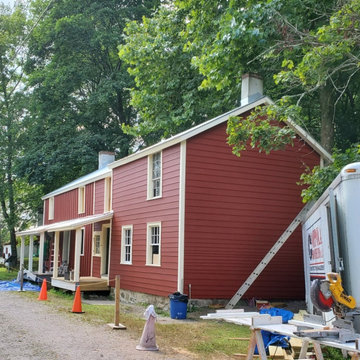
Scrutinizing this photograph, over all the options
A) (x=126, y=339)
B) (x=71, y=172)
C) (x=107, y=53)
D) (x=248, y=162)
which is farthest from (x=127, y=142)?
(x=126, y=339)

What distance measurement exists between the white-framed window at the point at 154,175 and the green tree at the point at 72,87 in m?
14.6

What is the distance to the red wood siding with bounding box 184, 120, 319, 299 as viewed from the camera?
1476 cm

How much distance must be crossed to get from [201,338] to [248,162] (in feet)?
24.0

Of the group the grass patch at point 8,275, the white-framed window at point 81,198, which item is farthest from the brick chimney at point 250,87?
the grass patch at point 8,275

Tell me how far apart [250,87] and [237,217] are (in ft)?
15.9

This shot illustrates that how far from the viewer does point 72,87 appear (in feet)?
107

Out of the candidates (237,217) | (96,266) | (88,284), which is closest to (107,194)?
(96,266)

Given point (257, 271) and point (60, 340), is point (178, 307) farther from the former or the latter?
point (60, 340)

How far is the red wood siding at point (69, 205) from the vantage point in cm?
2377

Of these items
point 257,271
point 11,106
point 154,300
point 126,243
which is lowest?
point 154,300

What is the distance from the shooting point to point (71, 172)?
3319 cm

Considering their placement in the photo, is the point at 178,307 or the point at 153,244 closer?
the point at 178,307

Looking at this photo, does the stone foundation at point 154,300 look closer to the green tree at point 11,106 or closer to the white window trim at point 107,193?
the white window trim at point 107,193

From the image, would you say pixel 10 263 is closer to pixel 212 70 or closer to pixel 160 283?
pixel 160 283
